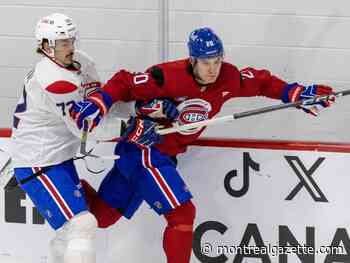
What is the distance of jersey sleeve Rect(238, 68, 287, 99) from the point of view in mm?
3330

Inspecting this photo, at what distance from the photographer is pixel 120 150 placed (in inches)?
134

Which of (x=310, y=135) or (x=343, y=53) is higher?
(x=343, y=53)

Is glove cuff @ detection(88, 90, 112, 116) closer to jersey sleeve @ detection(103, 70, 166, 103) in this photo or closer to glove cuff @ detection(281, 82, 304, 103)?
jersey sleeve @ detection(103, 70, 166, 103)

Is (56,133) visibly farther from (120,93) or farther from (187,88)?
(187,88)

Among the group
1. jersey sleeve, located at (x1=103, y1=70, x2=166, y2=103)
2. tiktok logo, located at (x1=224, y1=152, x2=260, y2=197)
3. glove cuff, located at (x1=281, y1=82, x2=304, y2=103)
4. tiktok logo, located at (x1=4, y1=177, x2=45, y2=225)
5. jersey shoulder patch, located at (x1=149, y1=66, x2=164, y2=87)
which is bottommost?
tiktok logo, located at (x1=4, y1=177, x2=45, y2=225)

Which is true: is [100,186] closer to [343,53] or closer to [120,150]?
[120,150]

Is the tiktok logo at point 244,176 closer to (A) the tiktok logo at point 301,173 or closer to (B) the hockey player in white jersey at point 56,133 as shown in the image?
(A) the tiktok logo at point 301,173

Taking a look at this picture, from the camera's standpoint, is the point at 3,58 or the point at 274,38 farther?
the point at 3,58

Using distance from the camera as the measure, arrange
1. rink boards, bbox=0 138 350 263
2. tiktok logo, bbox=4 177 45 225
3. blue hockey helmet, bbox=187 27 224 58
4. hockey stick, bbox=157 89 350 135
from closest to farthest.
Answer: blue hockey helmet, bbox=187 27 224 58
hockey stick, bbox=157 89 350 135
rink boards, bbox=0 138 350 263
tiktok logo, bbox=4 177 45 225

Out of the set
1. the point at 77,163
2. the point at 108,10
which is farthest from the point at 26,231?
the point at 108,10

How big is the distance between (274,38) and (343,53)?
25cm

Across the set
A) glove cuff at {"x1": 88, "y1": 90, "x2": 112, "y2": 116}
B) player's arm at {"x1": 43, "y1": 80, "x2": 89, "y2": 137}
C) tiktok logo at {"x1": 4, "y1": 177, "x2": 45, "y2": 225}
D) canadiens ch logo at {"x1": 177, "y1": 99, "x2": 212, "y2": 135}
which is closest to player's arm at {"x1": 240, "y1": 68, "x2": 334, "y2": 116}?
canadiens ch logo at {"x1": 177, "y1": 99, "x2": 212, "y2": 135}

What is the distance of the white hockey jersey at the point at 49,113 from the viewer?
3184 millimetres

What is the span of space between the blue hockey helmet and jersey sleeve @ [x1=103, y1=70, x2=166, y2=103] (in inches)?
6.3
